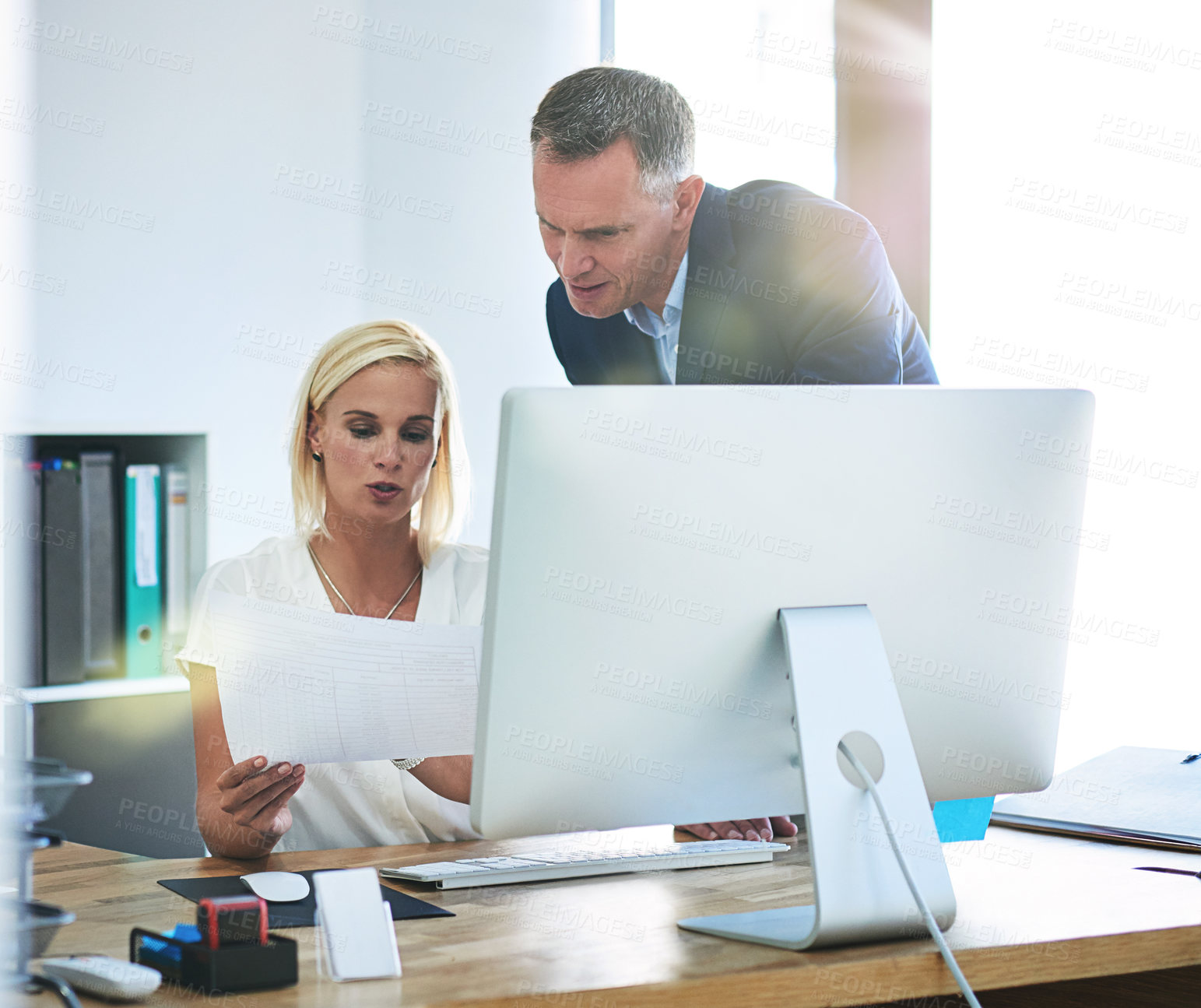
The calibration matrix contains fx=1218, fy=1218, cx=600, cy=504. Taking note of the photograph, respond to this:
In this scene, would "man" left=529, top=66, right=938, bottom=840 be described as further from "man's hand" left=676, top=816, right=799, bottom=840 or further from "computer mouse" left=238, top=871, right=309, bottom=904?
"computer mouse" left=238, top=871, right=309, bottom=904

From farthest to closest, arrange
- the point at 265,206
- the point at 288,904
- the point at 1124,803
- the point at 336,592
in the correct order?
the point at 265,206
the point at 336,592
the point at 1124,803
the point at 288,904

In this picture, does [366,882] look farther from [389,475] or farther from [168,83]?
[168,83]

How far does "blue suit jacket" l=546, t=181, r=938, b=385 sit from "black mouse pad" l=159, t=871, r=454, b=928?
1084 millimetres

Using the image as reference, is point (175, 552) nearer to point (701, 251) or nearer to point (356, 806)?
point (356, 806)

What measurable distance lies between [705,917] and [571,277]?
132 centimetres

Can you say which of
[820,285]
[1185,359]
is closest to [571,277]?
[820,285]

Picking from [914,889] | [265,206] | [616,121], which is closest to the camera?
[914,889]

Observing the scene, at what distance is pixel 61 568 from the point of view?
2.27 m

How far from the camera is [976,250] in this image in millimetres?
2488

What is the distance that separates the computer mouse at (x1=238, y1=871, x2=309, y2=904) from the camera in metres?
1.14

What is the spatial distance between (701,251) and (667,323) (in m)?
0.19

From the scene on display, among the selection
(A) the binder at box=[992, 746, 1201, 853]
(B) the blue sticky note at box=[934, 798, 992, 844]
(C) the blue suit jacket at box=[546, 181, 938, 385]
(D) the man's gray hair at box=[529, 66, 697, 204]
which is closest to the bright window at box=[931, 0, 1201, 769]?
(C) the blue suit jacket at box=[546, 181, 938, 385]

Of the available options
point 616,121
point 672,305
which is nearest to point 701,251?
point 672,305

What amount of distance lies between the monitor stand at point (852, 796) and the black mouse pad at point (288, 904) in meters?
0.28
